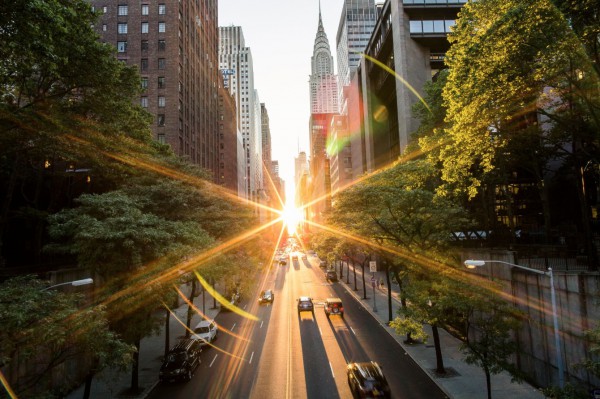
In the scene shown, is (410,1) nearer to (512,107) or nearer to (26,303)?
(512,107)

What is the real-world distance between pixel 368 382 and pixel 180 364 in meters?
10.8

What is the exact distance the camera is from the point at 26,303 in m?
10.8

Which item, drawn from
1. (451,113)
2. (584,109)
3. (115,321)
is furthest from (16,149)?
(584,109)

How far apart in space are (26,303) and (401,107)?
5183 cm

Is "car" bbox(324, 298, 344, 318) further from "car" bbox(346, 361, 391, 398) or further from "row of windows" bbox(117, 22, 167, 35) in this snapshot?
"row of windows" bbox(117, 22, 167, 35)

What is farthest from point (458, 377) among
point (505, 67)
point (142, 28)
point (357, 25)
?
point (357, 25)

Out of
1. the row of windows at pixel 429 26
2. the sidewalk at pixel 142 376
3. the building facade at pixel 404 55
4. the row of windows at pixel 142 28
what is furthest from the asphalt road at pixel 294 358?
the row of windows at pixel 142 28

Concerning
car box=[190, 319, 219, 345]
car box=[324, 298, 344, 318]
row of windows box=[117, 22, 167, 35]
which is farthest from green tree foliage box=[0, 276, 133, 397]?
row of windows box=[117, 22, 167, 35]

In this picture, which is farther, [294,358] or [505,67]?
[294,358]

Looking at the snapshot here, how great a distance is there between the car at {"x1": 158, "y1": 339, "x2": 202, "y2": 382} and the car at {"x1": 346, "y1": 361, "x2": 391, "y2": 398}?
30.6ft

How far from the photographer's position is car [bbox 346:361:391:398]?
1723 cm

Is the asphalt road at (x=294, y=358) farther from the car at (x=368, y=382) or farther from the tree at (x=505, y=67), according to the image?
the tree at (x=505, y=67)

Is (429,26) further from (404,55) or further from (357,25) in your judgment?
(357,25)

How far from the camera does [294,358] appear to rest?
955 inches
